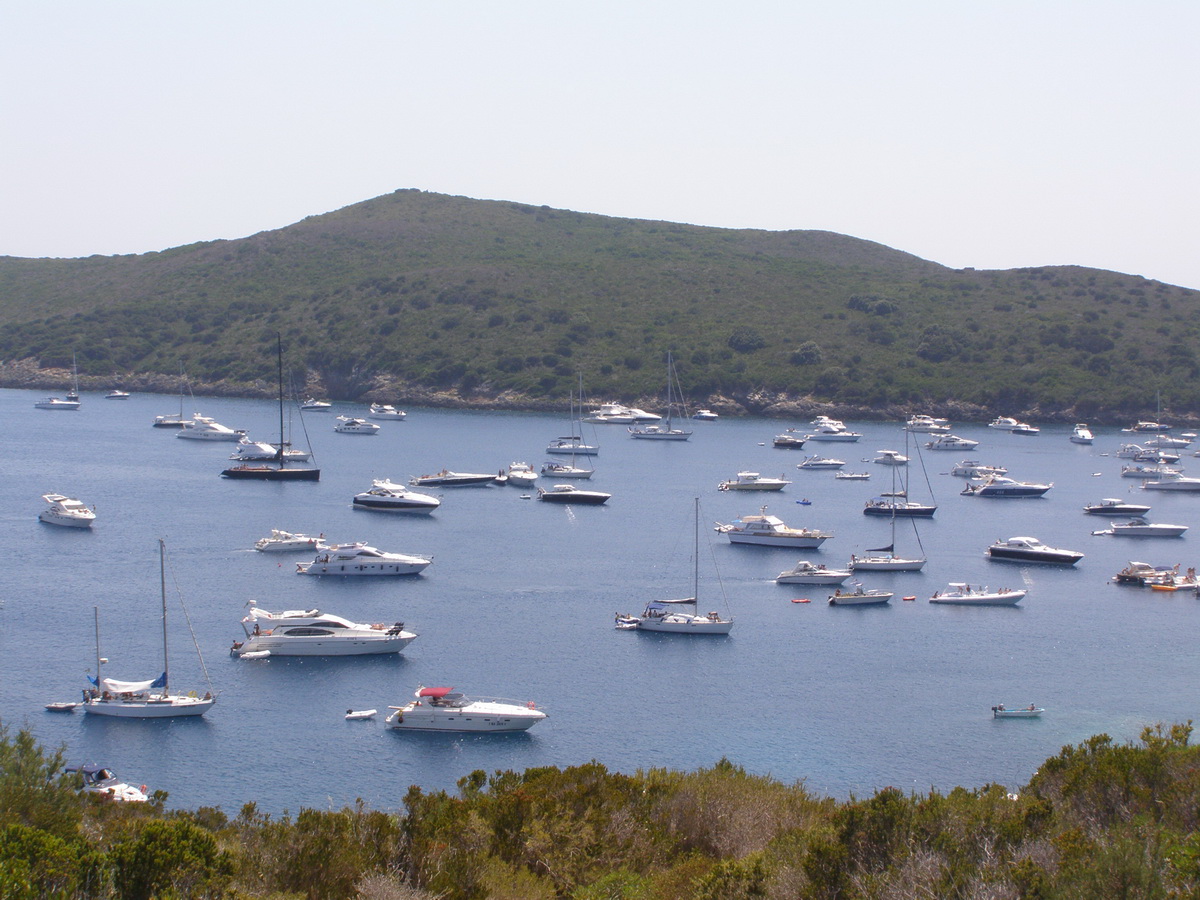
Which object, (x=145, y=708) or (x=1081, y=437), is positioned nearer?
(x=145, y=708)

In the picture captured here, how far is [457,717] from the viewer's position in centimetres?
3466

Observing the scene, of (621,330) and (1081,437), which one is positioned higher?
(621,330)

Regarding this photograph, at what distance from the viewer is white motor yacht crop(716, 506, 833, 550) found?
64.9m

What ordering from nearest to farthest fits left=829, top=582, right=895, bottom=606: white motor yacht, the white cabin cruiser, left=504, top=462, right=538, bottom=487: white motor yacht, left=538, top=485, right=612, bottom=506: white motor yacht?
left=829, top=582, right=895, bottom=606: white motor yacht < the white cabin cruiser < left=538, top=485, right=612, bottom=506: white motor yacht < left=504, top=462, right=538, bottom=487: white motor yacht

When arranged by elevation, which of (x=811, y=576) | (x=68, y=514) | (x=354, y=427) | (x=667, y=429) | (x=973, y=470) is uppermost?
(x=667, y=429)

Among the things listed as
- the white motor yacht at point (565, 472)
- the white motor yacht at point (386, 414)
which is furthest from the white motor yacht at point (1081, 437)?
the white motor yacht at point (386, 414)

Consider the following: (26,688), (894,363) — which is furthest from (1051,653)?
(894,363)

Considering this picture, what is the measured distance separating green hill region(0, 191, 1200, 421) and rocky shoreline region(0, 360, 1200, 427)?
367 millimetres

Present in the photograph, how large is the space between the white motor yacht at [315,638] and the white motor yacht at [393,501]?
31.6m

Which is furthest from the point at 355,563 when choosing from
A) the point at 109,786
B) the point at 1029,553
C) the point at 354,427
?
the point at 354,427

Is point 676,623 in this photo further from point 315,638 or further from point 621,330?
point 621,330

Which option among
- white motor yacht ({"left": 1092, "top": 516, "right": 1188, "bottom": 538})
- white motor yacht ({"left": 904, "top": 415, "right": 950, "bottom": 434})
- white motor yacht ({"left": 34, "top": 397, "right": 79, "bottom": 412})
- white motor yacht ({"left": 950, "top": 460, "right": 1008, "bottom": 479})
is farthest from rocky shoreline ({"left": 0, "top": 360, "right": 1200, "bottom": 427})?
white motor yacht ({"left": 1092, "top": 516, "right": 1188, "bottom": 538})

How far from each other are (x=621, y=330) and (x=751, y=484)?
76.7 m

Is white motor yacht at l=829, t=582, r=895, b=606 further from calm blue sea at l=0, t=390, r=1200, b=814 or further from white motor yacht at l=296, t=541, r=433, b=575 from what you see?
white motor yacht at l=296, t=541, r=433, b=575
